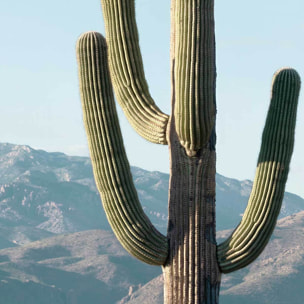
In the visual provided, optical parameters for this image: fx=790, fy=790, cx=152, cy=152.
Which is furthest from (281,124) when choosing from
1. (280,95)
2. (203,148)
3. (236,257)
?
(236,257)

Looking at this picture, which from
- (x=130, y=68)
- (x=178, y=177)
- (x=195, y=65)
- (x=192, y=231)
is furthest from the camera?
(x=130, y=68)

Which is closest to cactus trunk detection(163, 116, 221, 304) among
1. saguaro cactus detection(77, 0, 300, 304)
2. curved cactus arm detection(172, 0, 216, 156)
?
saguaro cactus detection(77, 0, 300, 304)

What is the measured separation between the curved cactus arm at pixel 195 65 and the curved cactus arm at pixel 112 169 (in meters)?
1.11

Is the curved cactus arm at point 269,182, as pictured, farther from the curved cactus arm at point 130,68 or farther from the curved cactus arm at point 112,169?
the curved cactus arm at point 130,68

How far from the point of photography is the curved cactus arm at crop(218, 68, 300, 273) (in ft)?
38.2

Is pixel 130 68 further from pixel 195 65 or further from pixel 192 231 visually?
pixel 192 231

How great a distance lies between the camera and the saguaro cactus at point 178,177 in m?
11.5

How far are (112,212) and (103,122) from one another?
4.37ft

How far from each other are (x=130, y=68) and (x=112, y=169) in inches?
63.4

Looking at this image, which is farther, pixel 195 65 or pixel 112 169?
pixel 112 169

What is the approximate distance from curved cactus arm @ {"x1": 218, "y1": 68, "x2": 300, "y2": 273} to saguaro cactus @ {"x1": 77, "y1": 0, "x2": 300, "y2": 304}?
0.01 m

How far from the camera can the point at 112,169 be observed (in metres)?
11.6

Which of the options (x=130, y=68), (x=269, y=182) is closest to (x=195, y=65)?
(x=130, y=68)

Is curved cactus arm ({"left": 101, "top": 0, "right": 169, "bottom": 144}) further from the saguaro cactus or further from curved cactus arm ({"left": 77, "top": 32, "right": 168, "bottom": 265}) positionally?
curved cactus arm ({"left": 77, "top": 32, "right": 168, "bottom": 265})
